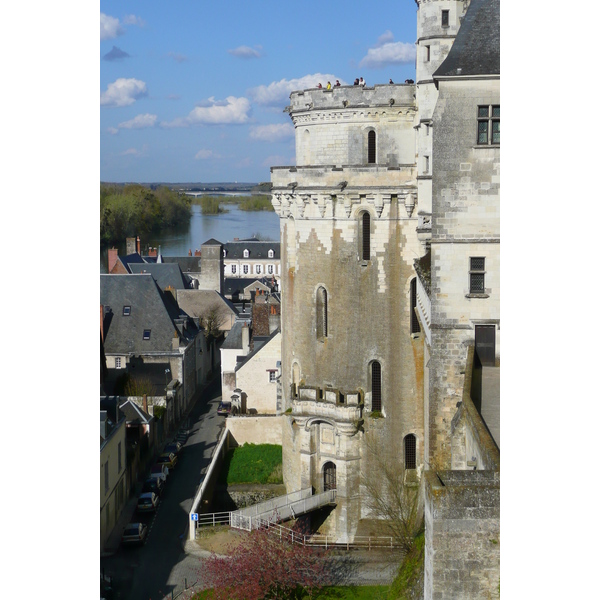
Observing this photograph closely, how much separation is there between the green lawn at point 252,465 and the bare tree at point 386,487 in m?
4.29

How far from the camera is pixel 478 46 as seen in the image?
16.1 m

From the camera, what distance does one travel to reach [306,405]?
1004 inches

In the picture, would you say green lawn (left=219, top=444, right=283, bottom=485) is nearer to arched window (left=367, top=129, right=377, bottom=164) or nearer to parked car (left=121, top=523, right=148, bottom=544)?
parked car (left=121, top=523, right=148, bottom=544)

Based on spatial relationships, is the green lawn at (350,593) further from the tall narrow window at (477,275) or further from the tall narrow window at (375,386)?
the tall narrow window at (477,275)

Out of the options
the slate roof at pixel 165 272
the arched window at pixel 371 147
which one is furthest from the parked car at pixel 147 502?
the slate roof at pixel 165 272

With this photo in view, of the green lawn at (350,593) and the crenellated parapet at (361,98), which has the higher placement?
the crenellated parapet at (361,98)

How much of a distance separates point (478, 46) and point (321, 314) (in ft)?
35.6

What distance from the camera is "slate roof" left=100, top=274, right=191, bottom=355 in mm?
43500

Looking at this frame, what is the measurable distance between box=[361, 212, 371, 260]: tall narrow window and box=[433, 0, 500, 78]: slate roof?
8.45 m

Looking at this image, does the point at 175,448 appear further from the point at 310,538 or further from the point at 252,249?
the point at 252,249

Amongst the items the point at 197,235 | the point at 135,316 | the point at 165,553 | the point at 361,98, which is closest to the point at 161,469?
the point at 165,553

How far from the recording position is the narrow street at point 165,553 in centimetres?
2242

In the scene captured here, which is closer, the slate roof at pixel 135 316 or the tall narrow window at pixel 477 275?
the tall narrow window at pixel 477 275
